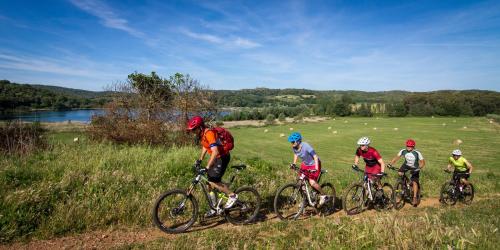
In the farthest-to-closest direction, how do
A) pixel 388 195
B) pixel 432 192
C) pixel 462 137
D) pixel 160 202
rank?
1. pixel 462 137
2. pixel 432 192
3. pixel 388 195
4. pixel 160 202

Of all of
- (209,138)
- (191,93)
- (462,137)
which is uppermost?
(191,93)

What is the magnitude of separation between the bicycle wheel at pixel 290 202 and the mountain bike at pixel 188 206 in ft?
2.60

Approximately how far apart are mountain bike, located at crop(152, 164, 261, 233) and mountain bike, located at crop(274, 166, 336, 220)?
81 cm

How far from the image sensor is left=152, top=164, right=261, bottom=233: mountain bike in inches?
241

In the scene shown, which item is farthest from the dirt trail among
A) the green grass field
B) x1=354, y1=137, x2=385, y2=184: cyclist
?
x1=354, y1=137, x2=385, y2=184: cyclist

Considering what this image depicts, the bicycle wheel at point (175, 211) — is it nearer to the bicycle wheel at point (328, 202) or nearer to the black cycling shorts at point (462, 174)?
the bicycle wheel at point (328, 202)

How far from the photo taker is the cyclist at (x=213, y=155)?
6.11m

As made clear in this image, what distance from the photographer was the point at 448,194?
36.0 ft

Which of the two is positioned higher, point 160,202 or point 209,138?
point 209,138

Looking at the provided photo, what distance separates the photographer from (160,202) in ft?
20.0

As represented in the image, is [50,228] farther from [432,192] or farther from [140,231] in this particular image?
[432,192]

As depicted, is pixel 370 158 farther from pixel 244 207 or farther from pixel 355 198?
pixel 244 207

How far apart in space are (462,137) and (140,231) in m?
59.1

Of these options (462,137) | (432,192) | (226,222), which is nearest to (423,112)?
(462,137)
